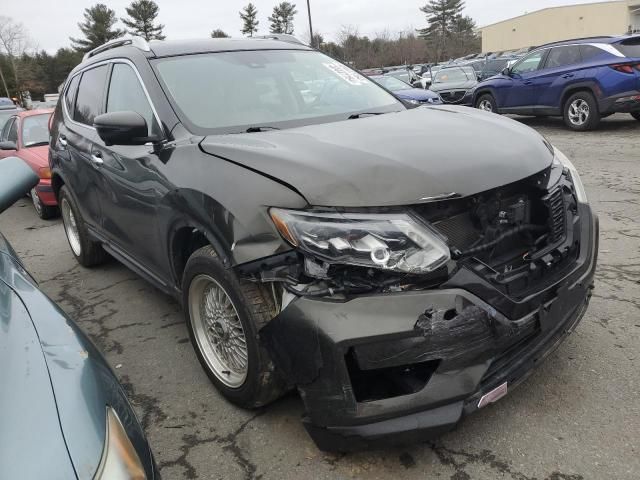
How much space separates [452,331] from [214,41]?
2.73 meters

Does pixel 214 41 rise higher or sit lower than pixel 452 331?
higher

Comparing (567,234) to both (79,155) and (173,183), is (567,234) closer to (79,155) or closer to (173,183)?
(173,183)

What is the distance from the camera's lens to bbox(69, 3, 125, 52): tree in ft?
206

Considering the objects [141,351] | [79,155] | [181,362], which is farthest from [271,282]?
[79,155]

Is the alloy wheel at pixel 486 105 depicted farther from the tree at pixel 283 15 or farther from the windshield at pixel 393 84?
the tree at pixel 283 15

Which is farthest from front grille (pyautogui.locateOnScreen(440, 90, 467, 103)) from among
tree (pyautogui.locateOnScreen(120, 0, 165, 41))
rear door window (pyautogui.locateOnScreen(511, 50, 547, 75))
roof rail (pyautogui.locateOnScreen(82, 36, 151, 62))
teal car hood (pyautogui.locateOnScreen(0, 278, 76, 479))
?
tree (pyautogui.locateOnScreen(120, 0, 165, 41))

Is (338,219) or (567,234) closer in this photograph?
(338,219)

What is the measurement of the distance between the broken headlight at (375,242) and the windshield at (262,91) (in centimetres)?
106

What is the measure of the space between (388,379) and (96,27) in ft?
237

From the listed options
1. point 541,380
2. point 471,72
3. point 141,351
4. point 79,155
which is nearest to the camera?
point 541,380

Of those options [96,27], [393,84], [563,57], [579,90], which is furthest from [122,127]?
[96,27]

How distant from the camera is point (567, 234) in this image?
93.9 inches

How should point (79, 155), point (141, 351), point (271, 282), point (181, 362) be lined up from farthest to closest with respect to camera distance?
1. point (79, 155)
2. point (141, 351)
3. point (181, 362)
4. point (271, 282)

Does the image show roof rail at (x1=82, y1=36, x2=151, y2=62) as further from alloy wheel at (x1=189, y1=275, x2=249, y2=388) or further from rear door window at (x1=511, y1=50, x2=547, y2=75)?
rear door window at (x1=511, y1=50, x2=547, y2=75)
